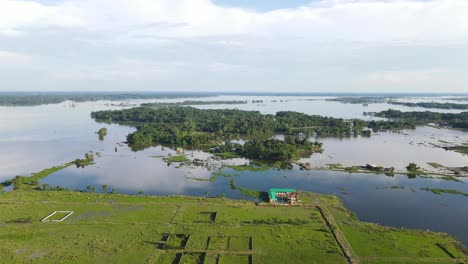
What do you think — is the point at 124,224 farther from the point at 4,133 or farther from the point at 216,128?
the point at 4,133

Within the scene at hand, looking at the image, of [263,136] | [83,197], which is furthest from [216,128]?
[83,197]

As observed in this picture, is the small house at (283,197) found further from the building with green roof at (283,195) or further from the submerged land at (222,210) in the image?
the submerged land at (222,210)

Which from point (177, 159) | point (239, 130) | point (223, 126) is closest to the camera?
point (177, 159)

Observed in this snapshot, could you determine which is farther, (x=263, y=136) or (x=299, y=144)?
(x=263, y=136)

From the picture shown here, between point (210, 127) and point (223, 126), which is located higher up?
point (223, 126)

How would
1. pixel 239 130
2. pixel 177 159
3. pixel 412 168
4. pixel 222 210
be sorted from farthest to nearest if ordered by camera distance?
pixel 239 130, pixel 177 159, pixel 412 168, pixel 222 210

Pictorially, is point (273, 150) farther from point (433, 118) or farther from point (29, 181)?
point (433, 118)

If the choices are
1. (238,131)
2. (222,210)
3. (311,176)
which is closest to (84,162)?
(222,210)
